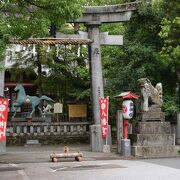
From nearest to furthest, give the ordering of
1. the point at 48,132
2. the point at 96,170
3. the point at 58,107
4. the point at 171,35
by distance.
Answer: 1. the point at 96,170
2. the point at 171,35
3. the point at 48,132
4. the point at 58,107

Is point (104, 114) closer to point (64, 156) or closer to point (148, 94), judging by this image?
point (148, 94)

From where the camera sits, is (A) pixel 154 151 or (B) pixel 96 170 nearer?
(B) pixel 96 170

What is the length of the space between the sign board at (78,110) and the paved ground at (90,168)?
677cm

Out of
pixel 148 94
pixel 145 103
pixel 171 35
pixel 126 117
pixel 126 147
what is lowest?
pixel 126 147

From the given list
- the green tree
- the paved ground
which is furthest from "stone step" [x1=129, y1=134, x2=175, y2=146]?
the green tree

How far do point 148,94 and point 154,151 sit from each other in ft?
8.27

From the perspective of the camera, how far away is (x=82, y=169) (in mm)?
14523

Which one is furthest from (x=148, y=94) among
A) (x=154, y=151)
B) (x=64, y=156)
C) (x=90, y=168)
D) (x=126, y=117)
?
(x=90, y=168)

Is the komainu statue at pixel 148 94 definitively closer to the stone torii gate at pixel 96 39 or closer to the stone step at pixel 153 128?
the stone step at pixel 153 128

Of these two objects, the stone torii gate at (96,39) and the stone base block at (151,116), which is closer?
the stone base block at (151,116)

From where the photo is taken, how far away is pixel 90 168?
1477 cm

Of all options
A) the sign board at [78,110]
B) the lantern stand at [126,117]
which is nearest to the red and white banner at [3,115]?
the lantern stand at [126,117]

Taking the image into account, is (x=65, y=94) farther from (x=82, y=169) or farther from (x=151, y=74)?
(x=82, y=169)

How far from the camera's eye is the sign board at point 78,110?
2586cm
